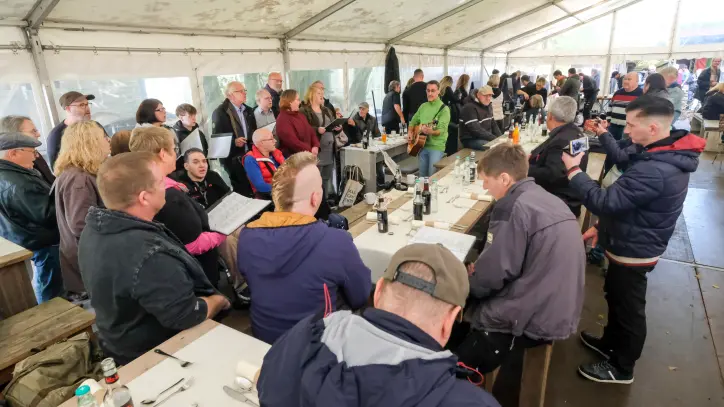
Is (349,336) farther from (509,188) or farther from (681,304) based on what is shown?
(681,304)

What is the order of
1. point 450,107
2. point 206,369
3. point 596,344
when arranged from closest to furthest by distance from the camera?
point 206,369 → point 596,344 → point 450,107

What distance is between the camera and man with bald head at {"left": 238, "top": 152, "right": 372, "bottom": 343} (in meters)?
1.62

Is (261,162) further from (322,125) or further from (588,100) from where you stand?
(588,100)

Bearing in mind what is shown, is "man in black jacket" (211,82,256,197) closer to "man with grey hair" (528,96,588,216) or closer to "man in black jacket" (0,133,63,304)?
"man in black jacket" (0,133,63,304)

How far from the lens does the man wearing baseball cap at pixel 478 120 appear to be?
19.1 ft

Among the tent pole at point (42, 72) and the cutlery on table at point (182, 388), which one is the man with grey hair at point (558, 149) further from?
the tent pole at point (42, 72)

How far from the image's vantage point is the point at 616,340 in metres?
2.54

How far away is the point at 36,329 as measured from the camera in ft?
7.72

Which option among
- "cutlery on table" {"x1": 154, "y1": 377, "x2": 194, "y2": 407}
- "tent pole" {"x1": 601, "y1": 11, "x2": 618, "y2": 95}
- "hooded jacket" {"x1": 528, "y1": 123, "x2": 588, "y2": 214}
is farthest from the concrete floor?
"tent pole" {"x1": 601, "y1": 11, "x2": 618, "y2": 95}

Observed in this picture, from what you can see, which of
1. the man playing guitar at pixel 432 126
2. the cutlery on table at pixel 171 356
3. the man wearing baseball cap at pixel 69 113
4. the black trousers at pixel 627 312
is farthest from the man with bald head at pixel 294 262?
the man playing guitar at pixel 432 126

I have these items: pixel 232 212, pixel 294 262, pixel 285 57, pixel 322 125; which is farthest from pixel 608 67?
pixel 294 262

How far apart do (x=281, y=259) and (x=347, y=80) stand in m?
6.66

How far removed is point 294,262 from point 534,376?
1469 mm

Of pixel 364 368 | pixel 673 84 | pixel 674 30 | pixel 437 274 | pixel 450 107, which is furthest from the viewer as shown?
pixel 674 30
